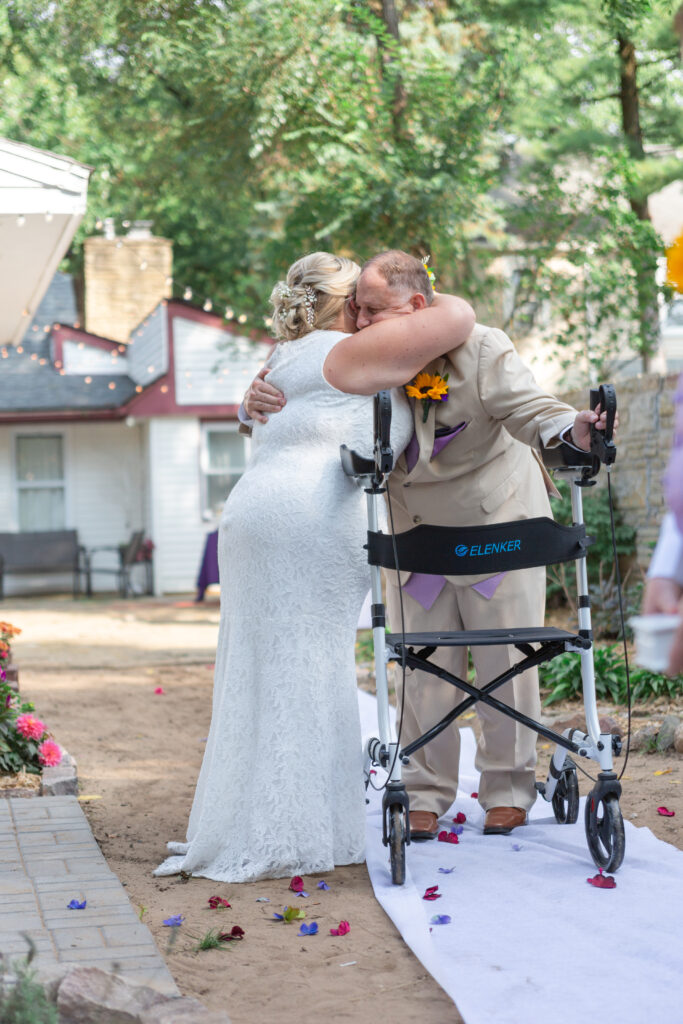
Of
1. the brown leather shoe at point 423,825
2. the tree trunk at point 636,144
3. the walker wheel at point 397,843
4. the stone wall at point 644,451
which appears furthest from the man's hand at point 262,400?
the tree trunk at point 636,144

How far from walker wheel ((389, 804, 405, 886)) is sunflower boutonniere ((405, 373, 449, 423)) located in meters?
1.24

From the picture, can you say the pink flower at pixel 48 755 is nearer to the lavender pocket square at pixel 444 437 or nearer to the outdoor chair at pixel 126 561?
the lavender pocket square at pixel 444 437

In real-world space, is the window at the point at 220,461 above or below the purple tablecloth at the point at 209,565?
above

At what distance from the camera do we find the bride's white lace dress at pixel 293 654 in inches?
137

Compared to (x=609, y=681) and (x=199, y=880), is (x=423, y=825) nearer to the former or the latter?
(x=199, y=880)

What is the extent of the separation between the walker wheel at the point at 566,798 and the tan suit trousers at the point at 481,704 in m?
0.11

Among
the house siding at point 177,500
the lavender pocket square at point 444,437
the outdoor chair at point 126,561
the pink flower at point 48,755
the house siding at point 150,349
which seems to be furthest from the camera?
the house siding at point 177,500

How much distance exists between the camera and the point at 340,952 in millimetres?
2900

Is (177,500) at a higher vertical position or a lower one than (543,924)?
higher

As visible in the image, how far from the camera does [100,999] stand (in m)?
2.29

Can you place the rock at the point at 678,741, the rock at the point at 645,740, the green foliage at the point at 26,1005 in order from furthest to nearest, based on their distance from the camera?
the rock at the point at 645,740, the rock at the point at 678,741, the green foliage at the point at 26,1005

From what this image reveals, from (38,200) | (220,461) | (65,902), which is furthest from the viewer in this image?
(220,461)

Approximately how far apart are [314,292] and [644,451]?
17.5 feet

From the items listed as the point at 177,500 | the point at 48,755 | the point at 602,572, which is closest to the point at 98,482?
the point at 177,500
